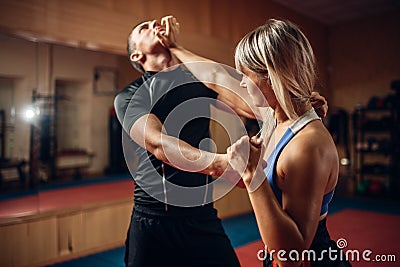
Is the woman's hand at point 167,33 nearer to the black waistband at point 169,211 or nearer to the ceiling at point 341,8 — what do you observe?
the black waistband at point 169,211

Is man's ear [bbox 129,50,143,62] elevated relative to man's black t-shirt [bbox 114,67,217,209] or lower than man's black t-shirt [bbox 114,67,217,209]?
elevated

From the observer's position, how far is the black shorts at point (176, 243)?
1.38 meters

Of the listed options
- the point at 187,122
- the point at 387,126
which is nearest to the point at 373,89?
the point at 387,126

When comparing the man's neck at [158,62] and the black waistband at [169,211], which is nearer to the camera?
the black waistband at [169,211]

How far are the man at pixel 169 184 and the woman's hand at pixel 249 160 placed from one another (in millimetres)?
441

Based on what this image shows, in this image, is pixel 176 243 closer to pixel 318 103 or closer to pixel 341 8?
pixel 318 103

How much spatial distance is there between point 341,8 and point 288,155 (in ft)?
18.7

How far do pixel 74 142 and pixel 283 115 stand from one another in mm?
4376

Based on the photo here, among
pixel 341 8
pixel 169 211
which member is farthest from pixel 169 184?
pixel 341 8

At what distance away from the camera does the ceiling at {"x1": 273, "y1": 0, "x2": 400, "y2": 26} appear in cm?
555

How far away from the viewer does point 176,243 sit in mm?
1384

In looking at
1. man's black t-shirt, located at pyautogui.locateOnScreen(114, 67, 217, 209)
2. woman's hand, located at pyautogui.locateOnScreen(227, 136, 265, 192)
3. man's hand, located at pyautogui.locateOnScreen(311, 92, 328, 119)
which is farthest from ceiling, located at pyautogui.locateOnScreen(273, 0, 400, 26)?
woman's hand, located at pyautogui.locateOnScreen(227, 136, 265, 192)

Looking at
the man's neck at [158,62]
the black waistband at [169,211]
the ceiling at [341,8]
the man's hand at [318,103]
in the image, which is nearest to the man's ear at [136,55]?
the man's neck at [158,62]

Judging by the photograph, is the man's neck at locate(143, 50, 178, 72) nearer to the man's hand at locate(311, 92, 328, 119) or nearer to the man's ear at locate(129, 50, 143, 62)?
the man's ear at locate(129, 50, 143, 62)
